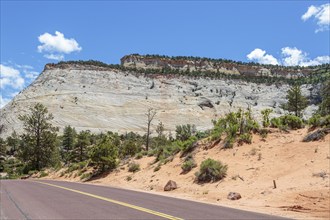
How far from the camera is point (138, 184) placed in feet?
85.6

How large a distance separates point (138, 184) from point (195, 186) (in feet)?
20.4

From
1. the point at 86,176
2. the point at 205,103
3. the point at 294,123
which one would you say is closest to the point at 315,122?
the point at 294,123

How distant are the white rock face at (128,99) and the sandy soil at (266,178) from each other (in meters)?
77.3

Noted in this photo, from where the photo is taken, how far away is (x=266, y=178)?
1958cm

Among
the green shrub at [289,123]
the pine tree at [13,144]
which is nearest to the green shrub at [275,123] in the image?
the green shrub at [289,123]

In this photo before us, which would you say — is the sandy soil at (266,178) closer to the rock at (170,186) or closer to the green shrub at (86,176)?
the rock at (170,186)

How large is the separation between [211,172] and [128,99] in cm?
10006

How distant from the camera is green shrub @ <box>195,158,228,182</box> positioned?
69.6 ft

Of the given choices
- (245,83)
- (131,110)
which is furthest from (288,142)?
(245,83)

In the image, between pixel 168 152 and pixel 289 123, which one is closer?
pixel 289 123

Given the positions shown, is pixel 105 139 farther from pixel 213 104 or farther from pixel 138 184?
pixel 213 104

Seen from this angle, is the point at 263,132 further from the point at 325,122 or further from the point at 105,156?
the point at 105,156

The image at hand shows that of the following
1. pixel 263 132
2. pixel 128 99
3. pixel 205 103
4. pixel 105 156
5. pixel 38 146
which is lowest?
pixel 105 156

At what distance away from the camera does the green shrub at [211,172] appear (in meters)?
21.2
